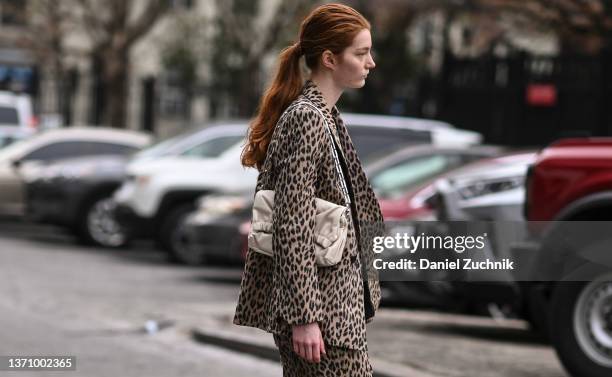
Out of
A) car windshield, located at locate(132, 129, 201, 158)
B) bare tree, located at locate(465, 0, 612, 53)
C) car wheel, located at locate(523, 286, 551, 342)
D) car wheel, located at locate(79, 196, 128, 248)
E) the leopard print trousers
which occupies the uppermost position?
bare tree, located at locate(465, 0, 612, 53)

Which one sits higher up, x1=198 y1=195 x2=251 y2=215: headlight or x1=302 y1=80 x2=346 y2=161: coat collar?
x1=302 y1=80 x2=346 y2=161: coat collar

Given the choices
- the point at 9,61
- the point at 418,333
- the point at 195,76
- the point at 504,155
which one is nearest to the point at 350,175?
the point at 418,333

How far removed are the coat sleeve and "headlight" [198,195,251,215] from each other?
35.7 ft

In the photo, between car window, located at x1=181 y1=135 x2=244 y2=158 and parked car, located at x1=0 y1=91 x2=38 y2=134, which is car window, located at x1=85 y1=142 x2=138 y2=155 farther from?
parked car, located at x1=0 y1=91 x2=38 y2=134

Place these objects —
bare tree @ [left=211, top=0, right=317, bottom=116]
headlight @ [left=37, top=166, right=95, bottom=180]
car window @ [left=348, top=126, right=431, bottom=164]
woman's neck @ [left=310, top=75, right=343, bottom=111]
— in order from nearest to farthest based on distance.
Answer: woman's neck @ [left=310, top=75, right=343, bottom=111] < car window @ [left=348, top=126, right=431, bottom=164] < headlight @ [left=37, top=166, right=95, bottom=180] < bare tree @ [left=211, top=0, right=317, bottom=116]

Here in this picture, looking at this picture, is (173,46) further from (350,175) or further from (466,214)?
(350,175)

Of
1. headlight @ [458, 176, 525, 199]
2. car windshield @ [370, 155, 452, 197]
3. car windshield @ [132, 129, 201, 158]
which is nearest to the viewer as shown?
headlight @ [458, 176, 525, 199]

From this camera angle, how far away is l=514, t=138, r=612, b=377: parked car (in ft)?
24.9

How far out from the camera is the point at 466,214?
386 inches

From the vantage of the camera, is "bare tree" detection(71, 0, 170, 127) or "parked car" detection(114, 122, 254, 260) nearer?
"parked car" detection(114, 122, 254, 260)

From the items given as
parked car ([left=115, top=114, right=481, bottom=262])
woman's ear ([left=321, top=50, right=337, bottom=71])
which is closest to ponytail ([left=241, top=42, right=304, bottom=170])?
woman's ear ([left=321, top=50, right=337, bottom=71])

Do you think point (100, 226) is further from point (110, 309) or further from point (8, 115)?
point (8, 115)

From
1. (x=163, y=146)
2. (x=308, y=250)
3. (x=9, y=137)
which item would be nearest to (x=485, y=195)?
(x=308, y=250)

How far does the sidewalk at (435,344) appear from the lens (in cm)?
862
